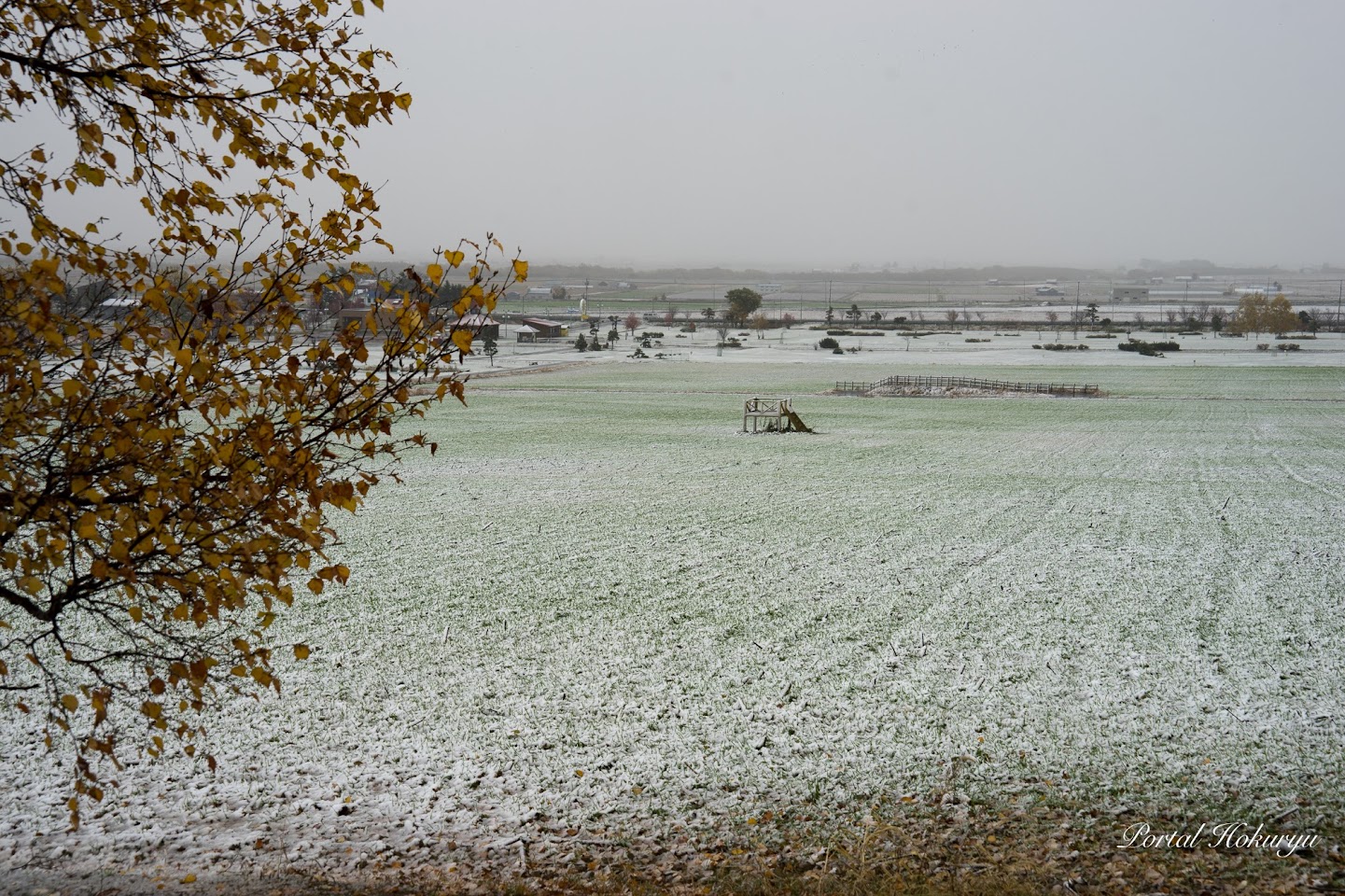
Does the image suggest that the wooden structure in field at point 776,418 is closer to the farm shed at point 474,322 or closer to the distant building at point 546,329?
the farm shed at point 474,322

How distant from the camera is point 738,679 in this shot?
32.9 ft

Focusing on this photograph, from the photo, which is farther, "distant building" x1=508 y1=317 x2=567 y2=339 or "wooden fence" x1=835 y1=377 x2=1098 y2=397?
"distant building" x1=508 y1=317 x2=567 y2=339

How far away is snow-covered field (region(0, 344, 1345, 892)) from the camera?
23.5 ft

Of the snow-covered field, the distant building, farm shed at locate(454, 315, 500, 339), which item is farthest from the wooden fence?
the distant building

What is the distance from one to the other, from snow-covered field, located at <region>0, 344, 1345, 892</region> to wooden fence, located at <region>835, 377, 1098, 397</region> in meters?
27.0

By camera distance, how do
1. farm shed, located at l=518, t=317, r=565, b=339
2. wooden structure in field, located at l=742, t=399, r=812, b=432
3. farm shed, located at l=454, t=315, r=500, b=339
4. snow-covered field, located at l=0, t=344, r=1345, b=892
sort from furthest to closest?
1. farm shed, located at l=518, t=317, r=565, b=339
2. wooden structure in field, located at l=742, t=399, r=812, b=432
3. snow-covered field, located at l=0, t=344, r=1345, b=892
4. farm shed, located at l=454, t=315, r=500, b=339

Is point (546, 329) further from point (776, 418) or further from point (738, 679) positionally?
point (738, 679)

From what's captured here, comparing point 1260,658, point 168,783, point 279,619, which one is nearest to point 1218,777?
point 1260,658

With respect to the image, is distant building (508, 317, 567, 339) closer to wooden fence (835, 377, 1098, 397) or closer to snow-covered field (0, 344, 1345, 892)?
wooden fence (835, 377, 1098, 397)

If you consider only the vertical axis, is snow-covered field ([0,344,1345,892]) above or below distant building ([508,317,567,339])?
below

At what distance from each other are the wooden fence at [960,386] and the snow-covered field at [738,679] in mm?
27029

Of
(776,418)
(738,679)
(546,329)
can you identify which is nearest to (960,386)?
(776,418)

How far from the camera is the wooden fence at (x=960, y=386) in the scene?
161 feet

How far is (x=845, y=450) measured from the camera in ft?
93.5
